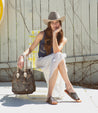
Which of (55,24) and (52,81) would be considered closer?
(52,81)

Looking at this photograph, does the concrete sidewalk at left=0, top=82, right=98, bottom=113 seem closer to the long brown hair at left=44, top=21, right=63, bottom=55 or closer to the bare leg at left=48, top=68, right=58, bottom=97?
the bare leg at left=48, top=68, right=58, bottom=97

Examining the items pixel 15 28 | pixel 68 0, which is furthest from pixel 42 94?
pixel 68 0

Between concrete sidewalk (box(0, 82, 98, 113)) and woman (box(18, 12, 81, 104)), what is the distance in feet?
0.34

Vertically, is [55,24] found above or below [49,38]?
above

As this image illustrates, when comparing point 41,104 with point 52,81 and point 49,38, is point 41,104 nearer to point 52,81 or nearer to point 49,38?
point 52,81

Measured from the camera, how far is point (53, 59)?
8.54ft

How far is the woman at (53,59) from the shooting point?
2576 mm

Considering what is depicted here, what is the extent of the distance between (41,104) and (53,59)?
0.49 metres

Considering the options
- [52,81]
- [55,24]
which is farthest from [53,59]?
[55,24]

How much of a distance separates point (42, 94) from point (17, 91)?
43cm

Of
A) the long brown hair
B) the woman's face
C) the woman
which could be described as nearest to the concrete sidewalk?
the woman

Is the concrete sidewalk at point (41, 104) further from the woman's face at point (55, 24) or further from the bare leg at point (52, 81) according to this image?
the woman's face at point (55, 24)

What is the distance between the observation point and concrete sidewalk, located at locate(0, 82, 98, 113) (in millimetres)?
2287

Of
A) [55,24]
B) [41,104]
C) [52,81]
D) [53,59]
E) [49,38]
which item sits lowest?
[41,104]
